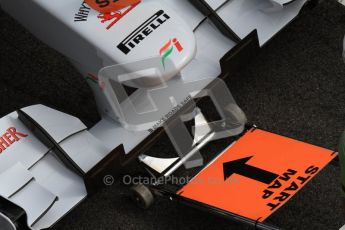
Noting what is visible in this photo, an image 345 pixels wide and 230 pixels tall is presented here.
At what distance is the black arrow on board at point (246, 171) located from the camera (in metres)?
2.26

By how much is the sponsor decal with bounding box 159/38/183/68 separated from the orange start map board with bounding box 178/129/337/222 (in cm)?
36

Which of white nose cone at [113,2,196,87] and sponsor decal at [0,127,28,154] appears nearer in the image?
white nose cone at [113,2,196,87]

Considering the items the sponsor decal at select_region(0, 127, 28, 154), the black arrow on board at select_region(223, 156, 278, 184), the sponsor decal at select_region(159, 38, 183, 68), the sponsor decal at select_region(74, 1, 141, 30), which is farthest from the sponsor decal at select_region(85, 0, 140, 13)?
the black arrow on board at select_region(223, 156, 278, 184)

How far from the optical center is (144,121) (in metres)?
2.40

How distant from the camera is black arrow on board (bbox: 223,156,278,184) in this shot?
2260 millimetres

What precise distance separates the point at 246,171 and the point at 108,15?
596mm

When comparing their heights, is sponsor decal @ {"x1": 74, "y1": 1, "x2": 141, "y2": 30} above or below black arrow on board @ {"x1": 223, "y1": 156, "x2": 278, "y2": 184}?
Result: above

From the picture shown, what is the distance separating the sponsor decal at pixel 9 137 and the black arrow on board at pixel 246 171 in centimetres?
60

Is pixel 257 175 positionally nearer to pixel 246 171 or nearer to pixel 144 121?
pixel 246 171

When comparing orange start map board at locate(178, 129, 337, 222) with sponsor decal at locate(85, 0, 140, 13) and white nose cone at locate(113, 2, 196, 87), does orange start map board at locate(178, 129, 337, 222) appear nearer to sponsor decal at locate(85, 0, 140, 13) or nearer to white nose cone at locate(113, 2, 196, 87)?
white nose cone at locate(113, 2, 196, 87)

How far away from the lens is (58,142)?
7.60 ft

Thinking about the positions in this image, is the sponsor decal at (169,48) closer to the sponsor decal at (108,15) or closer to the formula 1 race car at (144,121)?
the formula 1 race car at (144,121)

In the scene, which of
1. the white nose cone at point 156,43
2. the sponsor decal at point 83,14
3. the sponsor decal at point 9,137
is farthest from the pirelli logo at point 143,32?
the sponsor decal at point 9,137

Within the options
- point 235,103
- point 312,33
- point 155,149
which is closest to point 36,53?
point 155,149
